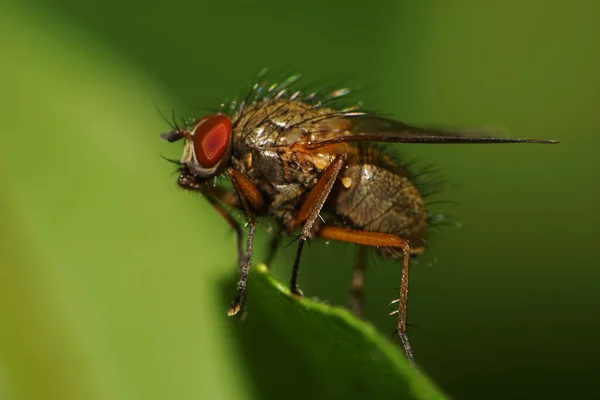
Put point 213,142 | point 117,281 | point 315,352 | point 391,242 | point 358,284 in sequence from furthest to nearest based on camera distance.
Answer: point 358,284, point 213,142, point 391,242, point 117,281, point 315,352

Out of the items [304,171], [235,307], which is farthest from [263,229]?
[235,307]

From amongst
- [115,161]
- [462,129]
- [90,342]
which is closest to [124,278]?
[90,342]

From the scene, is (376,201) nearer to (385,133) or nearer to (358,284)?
(385,133)

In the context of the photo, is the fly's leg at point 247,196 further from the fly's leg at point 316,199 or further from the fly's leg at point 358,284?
the fly's leg at point 358,284

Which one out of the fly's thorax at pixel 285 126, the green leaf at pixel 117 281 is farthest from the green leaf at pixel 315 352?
the fly's thorax at pixel 285 126

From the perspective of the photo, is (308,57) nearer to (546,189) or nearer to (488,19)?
(488,19)

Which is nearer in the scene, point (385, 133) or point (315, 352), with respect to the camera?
point (315, 352)

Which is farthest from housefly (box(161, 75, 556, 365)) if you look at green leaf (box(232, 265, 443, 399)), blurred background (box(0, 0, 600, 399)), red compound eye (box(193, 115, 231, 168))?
green leaf (box(232, 265, 443, 399))

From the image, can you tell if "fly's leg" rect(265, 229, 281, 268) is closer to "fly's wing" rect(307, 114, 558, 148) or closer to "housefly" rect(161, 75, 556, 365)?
"housefly" rect(161, 75, 556, 365)
